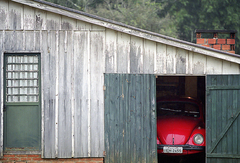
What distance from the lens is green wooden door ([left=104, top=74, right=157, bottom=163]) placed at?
21.5 feet

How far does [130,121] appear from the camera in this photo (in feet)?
21.6

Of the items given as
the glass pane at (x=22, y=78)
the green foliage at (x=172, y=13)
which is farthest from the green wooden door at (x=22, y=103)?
the green foliage at (x=172, y=13)

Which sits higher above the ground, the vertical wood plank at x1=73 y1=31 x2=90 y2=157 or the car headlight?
the vertical wood plank at x1=73 y1=31 x2=90 y2=157

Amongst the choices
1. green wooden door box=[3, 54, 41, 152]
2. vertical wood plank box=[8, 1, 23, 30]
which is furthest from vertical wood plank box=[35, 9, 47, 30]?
green wooden door box=[3, 54, 41, 152]

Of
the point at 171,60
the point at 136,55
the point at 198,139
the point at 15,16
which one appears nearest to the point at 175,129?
the point at 198,139

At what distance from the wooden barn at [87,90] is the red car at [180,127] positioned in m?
0.42

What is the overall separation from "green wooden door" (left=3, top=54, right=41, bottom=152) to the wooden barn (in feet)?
0.07

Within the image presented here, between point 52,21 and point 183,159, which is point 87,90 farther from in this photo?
point 183,159

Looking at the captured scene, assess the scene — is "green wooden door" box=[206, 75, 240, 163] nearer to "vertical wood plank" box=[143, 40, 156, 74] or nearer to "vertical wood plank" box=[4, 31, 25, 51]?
"vertical wood plank" box=[143, 40, 156, 74]

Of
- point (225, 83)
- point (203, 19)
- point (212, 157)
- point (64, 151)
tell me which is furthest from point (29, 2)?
point (203, 19)

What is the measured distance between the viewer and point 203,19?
21719mm

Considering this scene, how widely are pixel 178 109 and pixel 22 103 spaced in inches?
163

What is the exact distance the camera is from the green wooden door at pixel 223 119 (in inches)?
255

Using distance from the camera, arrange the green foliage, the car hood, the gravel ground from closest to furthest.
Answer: the car hood < the gravel ground < the green foliage
